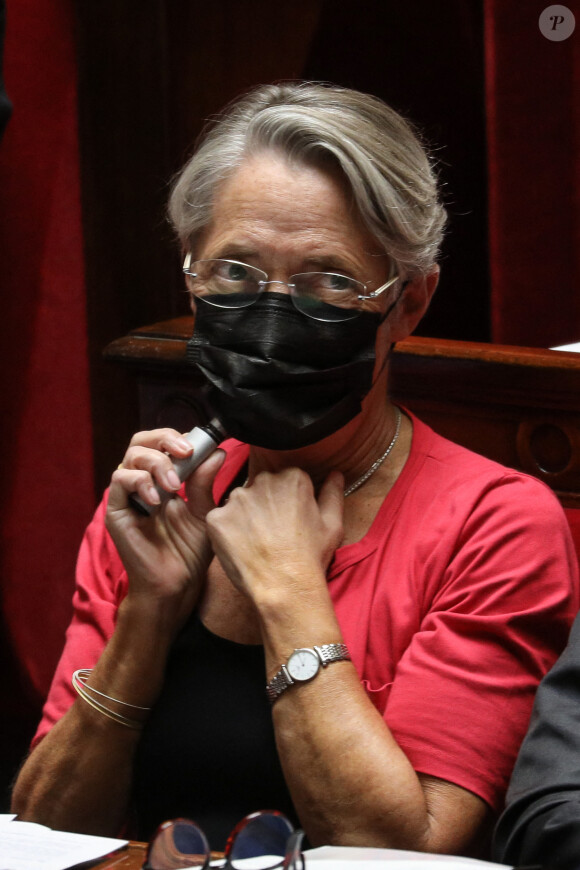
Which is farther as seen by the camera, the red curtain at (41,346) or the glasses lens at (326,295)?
the red curtain at (41,346)

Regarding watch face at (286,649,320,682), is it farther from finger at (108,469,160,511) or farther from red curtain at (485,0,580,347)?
red curtain at (485,0,580,347)

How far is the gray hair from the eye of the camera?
144cm

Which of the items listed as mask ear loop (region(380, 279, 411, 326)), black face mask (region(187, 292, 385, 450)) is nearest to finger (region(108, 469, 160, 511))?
black face mask (region(187, 292, 385, 450))

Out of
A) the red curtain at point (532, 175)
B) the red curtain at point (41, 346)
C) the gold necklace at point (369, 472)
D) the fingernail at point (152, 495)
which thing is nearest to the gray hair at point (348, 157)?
the gold necklace at point (369, 472)

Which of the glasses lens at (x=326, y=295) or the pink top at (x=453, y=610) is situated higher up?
the glasses lens at (x=326, y=295)

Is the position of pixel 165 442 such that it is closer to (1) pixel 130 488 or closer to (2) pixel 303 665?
(1) pixel 130 488

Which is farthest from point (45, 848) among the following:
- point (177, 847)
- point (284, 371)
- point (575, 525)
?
point (575, 525)

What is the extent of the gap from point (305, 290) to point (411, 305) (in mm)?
194

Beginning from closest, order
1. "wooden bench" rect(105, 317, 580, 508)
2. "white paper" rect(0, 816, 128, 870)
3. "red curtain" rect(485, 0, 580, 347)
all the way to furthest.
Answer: "white paper" rect(0, 816, 128, 870) < "wooden bench" rect(105, 317, 580, 508) < "red curtain" rect(485, 0, 580, 347)

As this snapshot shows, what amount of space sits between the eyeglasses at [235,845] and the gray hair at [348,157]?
79cm

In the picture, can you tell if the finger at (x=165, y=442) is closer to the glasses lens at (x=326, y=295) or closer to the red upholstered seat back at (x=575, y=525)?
the glasses lens at (x=326, y=295)

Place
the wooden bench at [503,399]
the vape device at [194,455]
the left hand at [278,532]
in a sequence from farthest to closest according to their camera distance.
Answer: the wooden bench at [503,399] < the vape device at [194,455] < the left hand at [278,532]

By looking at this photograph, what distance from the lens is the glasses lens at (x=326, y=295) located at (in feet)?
4.69

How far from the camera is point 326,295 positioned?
145cm
